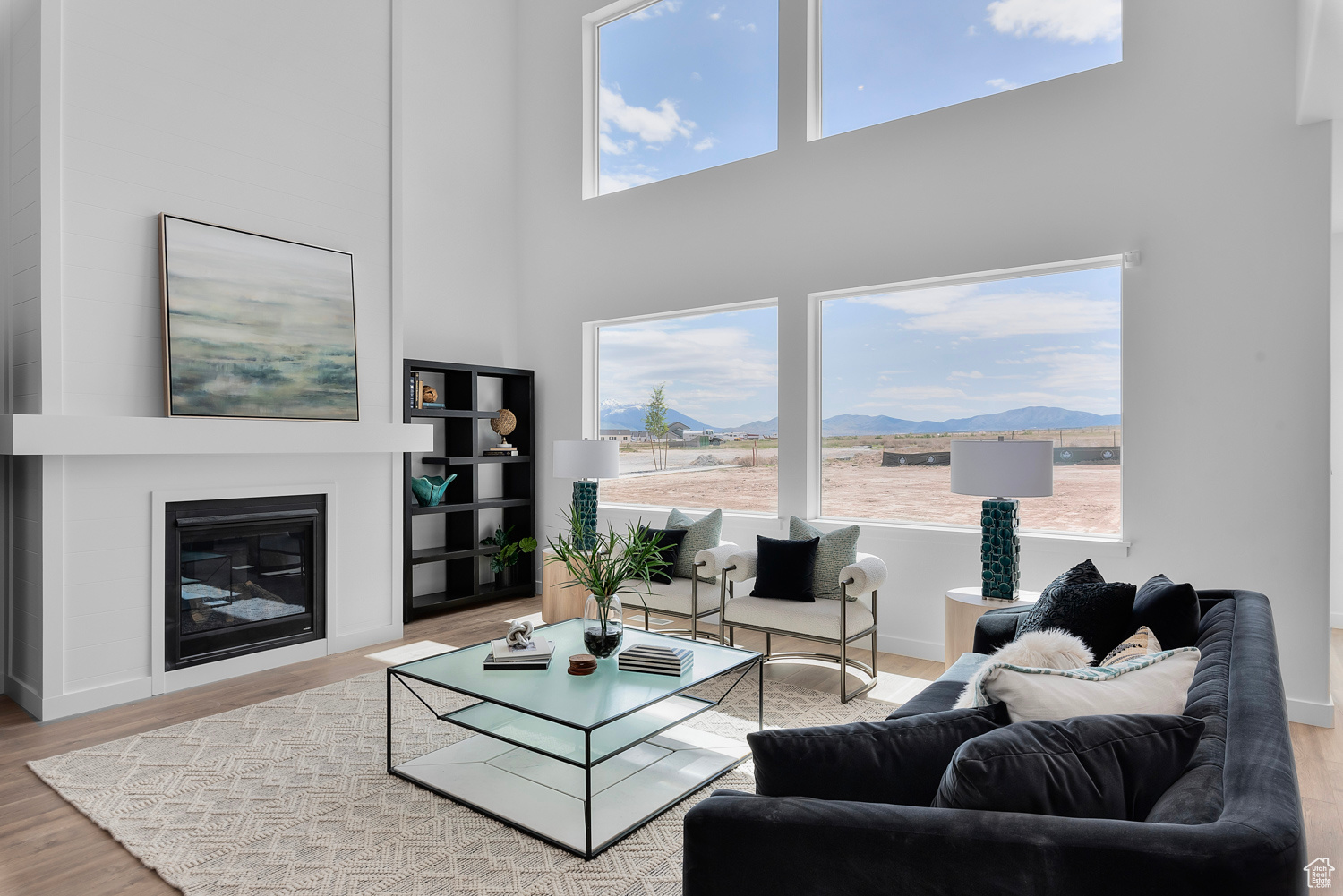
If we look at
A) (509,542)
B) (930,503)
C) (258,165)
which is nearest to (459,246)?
(258,165)

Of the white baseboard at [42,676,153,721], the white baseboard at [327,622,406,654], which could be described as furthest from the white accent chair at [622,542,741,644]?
the white baseboard at [42,676,153,721]

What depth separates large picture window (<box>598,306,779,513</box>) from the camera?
5133 mm

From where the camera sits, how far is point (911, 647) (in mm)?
4359

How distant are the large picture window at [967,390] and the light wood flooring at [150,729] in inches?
40.9

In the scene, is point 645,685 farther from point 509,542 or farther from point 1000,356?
point 509,542

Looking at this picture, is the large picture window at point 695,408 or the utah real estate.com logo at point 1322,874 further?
the large picture window at point 695,408

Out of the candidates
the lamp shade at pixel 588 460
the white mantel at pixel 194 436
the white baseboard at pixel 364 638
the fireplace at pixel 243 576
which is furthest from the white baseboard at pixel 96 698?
the lamp shade at pixel 588 460

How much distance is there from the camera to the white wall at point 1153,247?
3328 mm

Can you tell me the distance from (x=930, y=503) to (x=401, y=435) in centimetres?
326

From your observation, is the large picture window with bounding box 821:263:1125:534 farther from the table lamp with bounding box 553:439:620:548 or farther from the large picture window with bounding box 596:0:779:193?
the large picture window with bounding box 596:0:779:193

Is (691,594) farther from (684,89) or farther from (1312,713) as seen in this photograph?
(684,89)

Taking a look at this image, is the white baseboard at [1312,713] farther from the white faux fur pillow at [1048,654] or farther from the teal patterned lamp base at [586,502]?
the teal patterned lamp base at [586,502]

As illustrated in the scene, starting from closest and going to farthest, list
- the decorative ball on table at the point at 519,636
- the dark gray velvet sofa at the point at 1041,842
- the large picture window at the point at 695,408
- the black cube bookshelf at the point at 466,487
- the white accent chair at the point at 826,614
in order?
the dark gray velvet sofa at the point at 1041,842 < the decorative ball on table at the point at 519,636 < the white accent chair at the point at 826,614 < the large picture window at the point at 695,408 < the black cube bookshelf at the point at 466,487

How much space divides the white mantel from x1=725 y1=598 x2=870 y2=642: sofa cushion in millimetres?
2250
